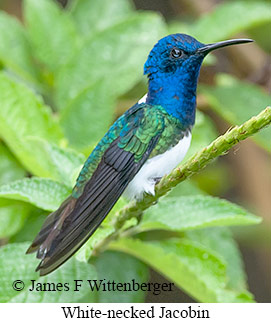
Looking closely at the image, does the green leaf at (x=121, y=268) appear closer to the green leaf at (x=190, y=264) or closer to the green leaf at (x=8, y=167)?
the green leaf at (x=190, y=264)

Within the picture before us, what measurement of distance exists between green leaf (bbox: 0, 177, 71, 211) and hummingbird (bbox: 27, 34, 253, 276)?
0.35 feet

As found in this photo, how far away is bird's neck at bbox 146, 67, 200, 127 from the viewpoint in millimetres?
1138

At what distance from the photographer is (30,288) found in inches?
48.4

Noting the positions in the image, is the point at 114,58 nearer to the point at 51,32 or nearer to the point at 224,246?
the point at 51,32

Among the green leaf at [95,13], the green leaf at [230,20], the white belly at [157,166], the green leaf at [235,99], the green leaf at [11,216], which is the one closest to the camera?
the white belly at [157,166]

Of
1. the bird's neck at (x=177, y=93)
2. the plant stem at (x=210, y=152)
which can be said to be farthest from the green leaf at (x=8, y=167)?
the plant stem at (x=210, y=152)

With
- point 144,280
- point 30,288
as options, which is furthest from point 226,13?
point 30,288

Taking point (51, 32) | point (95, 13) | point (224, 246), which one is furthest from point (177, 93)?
point (95, 13)

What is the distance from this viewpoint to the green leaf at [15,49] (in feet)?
5.60

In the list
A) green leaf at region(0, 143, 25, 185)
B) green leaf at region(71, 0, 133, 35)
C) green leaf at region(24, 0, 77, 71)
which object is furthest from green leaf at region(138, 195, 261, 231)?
green leaf at region(71, 0, 133, 35)

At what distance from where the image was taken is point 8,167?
148 centimetres

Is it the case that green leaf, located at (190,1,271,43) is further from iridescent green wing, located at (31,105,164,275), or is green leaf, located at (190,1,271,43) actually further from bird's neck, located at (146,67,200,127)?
iridescent green wing, located at (31,105,164,275)

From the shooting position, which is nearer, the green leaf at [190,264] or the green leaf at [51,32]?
the green leaf at [190,264]

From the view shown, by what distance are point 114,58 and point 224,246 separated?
606 mm
